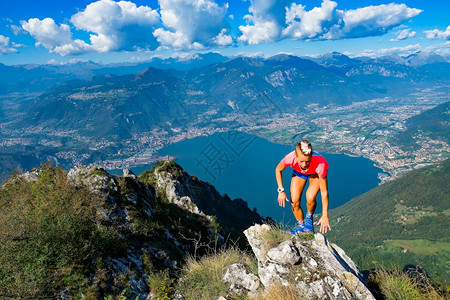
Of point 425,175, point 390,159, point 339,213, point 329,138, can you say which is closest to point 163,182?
point 339,213

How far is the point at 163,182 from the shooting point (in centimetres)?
1936

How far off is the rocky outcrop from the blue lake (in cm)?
7684

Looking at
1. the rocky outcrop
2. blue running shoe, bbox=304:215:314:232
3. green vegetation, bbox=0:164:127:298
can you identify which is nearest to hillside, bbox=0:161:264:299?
green vegetation, bbox=0:164:127:298

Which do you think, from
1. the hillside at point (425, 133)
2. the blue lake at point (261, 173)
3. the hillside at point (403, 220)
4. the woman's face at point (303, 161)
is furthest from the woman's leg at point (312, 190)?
the hillside at point (425, 133)

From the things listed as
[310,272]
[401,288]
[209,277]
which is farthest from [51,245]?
[401,288]

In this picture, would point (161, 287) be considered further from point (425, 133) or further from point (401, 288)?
point (425, 133)

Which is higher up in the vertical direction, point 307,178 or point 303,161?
point 303,161

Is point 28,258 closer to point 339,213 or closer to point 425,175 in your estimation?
point 339,213

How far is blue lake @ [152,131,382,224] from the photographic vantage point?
9738 cm

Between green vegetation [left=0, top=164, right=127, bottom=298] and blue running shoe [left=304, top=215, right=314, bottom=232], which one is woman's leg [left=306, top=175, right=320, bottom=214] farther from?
green vegetation [left=0, top=164, right=127, bottom=298]

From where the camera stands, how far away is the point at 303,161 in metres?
4.77

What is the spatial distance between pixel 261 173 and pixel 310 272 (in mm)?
117877

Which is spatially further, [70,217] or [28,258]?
[70,217]

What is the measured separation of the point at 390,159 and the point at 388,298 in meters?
175
